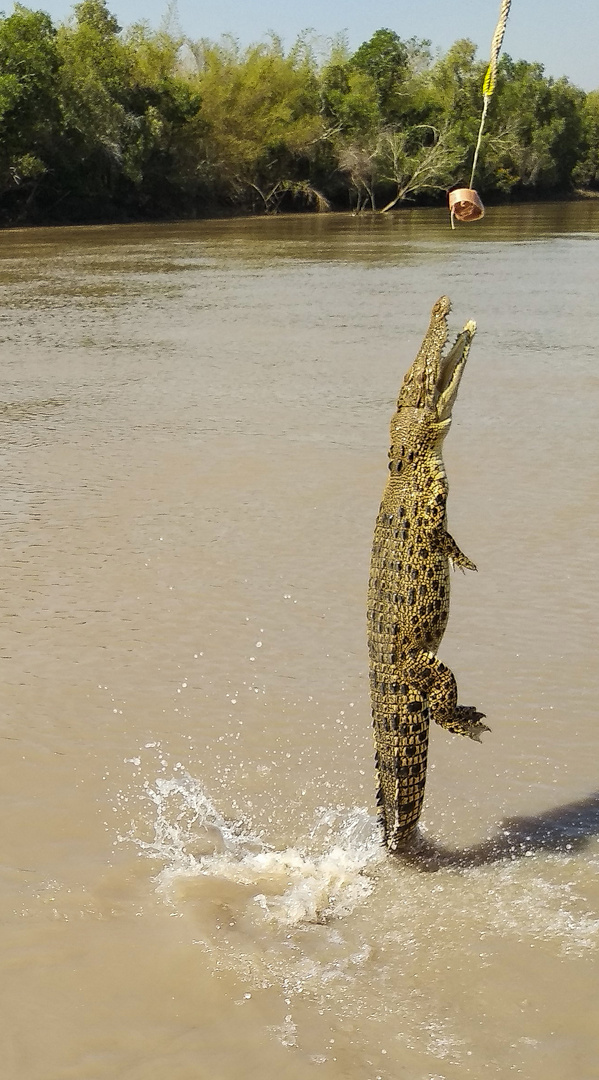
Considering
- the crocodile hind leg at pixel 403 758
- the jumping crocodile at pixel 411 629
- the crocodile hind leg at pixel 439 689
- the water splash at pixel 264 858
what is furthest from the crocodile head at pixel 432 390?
the water splash at pixel 264 858

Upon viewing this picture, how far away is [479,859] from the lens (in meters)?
3.98

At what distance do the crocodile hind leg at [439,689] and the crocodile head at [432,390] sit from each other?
77 centimetres

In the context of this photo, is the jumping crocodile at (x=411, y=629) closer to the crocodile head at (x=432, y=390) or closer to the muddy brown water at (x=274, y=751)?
the crocodile head at (x=432, y=390)

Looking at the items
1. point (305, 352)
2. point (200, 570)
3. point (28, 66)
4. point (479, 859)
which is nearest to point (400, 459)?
point (479, 859)

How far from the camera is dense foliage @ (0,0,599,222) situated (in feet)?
142

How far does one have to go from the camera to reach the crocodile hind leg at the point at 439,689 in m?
3.76

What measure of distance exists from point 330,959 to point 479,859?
0.78 meters

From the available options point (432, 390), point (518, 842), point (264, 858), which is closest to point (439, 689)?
point (518, 842)

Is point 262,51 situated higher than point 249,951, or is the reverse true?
point 262,51

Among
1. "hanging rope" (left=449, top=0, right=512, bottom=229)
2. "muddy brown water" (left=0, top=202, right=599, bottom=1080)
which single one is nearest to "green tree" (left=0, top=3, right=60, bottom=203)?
"muddy brown water" (left=0, top=202, right=599, bottom=1080)

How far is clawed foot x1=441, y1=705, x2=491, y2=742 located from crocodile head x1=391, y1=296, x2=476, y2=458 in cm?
94

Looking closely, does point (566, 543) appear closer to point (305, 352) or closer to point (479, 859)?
point (479, 859)

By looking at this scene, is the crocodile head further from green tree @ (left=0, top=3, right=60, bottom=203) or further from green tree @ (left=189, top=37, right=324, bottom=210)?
green tree @ (left=189, top=37, right=324, bottom=210)

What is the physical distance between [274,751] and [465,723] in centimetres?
116
